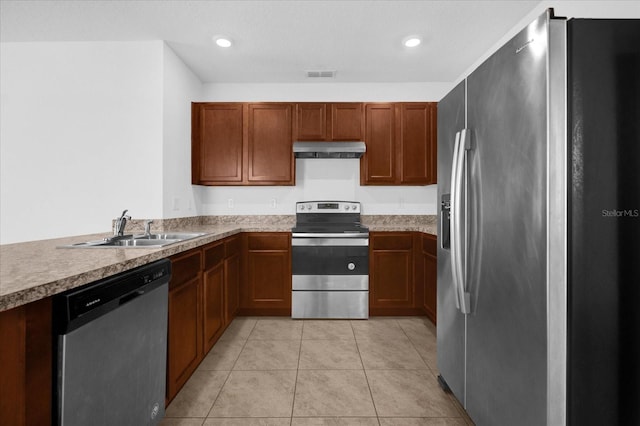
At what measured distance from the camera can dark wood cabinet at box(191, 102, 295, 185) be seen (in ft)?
12.0

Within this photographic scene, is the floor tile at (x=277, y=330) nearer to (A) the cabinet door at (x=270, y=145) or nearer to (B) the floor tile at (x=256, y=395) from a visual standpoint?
(B) the floor tile at (x=256, y=395)

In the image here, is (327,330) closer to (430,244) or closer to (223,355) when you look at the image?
(223,355)

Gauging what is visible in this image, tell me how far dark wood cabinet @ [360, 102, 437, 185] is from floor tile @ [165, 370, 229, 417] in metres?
2.52

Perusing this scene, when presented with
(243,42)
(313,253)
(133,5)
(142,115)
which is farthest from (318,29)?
(313,253)

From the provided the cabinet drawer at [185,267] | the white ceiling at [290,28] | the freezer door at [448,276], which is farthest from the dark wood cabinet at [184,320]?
the white ceiling at [290,28]

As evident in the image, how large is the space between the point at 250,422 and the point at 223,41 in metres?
3.04

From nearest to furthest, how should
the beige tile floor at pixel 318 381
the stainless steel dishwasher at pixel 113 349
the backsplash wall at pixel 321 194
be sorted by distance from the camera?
the stainless steel dishwasher at pixel 113 349 < the beige tile floor at pixel 318 381 < the backsplash wall at pixel 321 194

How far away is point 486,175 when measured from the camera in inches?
55.1

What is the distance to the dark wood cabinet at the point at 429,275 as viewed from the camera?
3.03m

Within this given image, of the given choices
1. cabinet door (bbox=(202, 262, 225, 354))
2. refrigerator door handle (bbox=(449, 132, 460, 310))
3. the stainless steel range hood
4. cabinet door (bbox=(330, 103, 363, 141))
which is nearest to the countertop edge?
cabinet door (bbox=(202, 262, 225, 354))

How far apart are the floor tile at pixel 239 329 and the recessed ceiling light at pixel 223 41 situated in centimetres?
272

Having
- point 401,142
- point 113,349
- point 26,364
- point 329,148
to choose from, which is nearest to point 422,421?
point 113,349

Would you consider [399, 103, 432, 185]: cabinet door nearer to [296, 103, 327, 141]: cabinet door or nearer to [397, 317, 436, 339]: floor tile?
[296, 103, 327, 141]: cabinet door

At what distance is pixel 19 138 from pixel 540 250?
4045 millimetres
